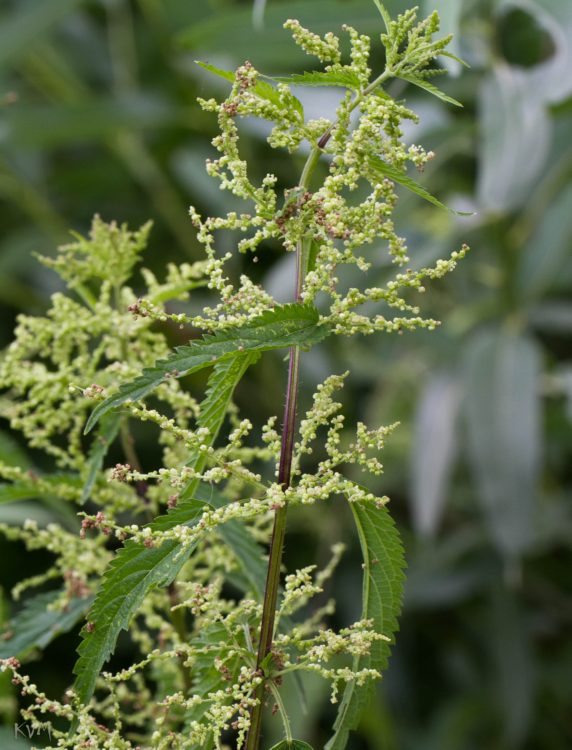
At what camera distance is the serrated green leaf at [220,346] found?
533 millimetres

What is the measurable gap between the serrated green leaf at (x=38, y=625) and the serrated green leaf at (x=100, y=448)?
0.09 meters

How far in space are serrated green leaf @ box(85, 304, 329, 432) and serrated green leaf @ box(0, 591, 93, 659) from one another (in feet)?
0.74

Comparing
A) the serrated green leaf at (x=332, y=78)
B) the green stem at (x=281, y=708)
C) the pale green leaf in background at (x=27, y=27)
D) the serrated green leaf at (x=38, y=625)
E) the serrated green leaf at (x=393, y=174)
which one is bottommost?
the green stem at (x=281, y=708)

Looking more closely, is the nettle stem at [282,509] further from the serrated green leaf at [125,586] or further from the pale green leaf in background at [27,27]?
the pale green leaf in background at [27,27]

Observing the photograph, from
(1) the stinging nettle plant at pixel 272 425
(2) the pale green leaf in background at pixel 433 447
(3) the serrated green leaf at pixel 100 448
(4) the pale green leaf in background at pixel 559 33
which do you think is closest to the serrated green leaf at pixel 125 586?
(1) the stinging nettle plant at pixel 272 425

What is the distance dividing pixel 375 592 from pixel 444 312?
172 cm

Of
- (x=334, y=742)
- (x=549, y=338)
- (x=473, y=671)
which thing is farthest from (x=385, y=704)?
(x=334, y=742)

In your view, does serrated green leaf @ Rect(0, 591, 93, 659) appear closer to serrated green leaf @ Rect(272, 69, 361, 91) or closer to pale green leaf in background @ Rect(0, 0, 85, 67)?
serrated green leaf @ Rect(272, 69, 361, 91)

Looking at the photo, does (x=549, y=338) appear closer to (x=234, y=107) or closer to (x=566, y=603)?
(x=566, y=603)

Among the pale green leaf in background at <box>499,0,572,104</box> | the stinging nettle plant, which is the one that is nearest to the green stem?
the stinging nettle plant

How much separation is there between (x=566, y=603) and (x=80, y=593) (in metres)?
1.69

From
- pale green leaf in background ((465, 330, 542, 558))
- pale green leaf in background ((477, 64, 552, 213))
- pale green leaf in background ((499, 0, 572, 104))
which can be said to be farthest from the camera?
pale green leaf in background ((465, 330, 542, 558))

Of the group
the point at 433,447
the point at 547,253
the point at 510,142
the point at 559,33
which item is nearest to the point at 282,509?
the point at 559,33

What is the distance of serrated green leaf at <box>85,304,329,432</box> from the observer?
533 mm
